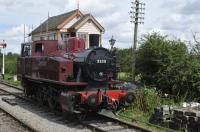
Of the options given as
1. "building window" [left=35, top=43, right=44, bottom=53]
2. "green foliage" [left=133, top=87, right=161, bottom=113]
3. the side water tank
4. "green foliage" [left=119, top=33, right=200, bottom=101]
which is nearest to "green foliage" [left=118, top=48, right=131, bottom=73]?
"green foliage" [left=119, top=33, right=200, bottom=101]

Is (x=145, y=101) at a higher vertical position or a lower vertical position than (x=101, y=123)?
higher

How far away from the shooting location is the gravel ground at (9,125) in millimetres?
11910

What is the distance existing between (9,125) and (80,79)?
106 inches

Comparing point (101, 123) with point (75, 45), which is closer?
point (101, 123)

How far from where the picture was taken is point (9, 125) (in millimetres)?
12742

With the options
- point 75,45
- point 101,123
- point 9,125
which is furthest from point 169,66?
point 9,125

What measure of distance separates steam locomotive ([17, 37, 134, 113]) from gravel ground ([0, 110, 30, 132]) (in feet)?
5.05

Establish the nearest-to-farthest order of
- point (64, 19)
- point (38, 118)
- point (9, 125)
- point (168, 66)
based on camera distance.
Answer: point (9, 125), point (38, 118), point (168, 66), point (64, 19)

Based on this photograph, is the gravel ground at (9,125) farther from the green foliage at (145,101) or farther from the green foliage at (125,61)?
the green foliage at (125,61)

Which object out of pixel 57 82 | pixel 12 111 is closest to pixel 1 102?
pixel 12 111

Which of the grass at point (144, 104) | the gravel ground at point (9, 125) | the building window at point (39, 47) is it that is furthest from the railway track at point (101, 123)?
the building window at point (39, 47)

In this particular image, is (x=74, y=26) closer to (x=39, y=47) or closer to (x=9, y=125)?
(x=39, y=47)

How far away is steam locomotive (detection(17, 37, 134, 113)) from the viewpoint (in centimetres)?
1298

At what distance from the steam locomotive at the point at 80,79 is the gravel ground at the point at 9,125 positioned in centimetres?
154
